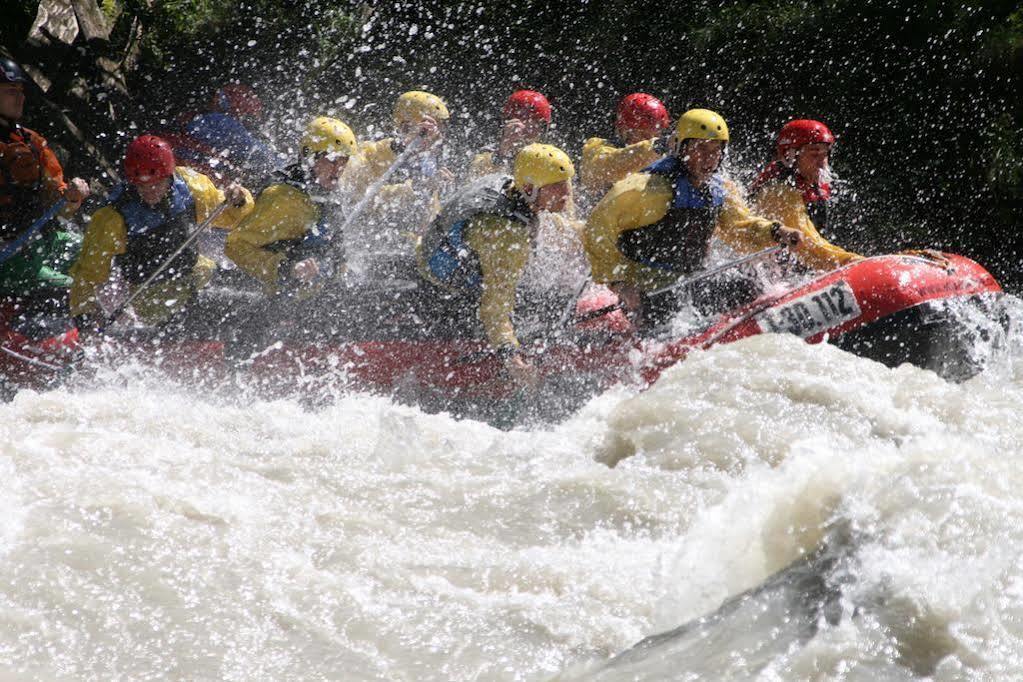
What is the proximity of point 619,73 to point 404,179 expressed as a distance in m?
3.69

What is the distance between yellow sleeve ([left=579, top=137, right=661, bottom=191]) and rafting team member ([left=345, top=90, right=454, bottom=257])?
1.11 meters

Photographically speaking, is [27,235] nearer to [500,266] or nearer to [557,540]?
[500,266]

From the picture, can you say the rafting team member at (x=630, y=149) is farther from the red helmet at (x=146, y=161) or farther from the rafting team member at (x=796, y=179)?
the red helmet at (x=146, y=161)

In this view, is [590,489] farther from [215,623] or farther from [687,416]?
[215,623]

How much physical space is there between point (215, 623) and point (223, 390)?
2.87 m

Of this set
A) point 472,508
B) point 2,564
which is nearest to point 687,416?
point 472,508

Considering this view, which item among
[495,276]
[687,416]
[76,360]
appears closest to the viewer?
[687,416]

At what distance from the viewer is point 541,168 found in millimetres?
5633

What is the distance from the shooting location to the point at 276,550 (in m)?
3.75

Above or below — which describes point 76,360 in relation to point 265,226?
below

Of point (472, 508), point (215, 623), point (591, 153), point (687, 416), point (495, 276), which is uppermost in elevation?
point (591, 153)

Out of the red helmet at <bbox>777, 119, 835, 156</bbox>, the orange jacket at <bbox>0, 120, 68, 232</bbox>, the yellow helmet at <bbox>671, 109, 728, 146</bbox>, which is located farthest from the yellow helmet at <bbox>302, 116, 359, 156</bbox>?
the red helmet at <bbox>777, 119, 835, 156</bbox>

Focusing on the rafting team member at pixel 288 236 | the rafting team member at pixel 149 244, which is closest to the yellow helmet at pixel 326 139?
the rafting team member at pixel 288 236

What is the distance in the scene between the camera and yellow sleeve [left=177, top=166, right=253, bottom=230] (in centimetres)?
704
